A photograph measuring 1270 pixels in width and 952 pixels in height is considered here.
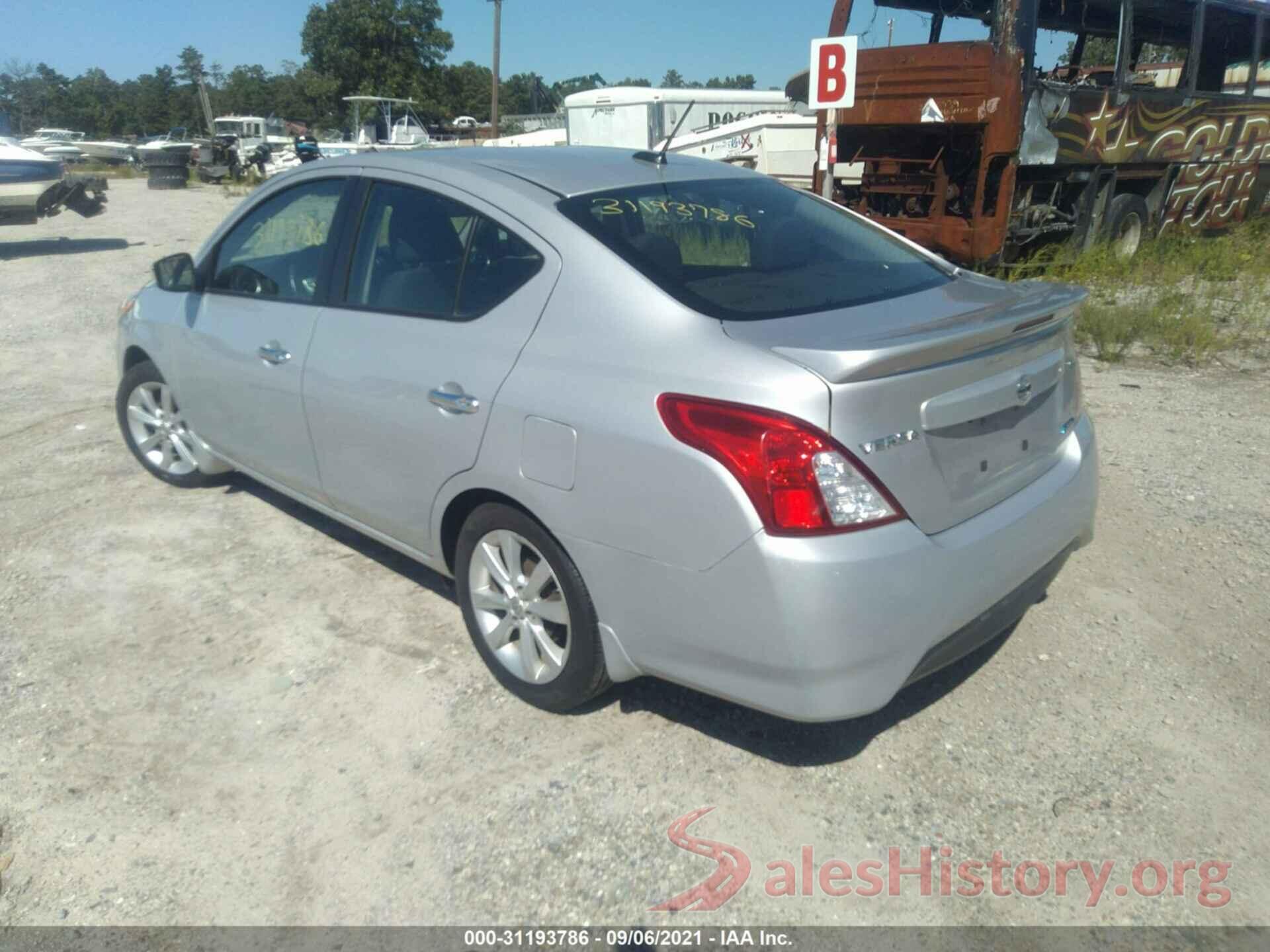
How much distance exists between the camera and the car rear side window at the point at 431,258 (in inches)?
124

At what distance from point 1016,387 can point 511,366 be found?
1.46m

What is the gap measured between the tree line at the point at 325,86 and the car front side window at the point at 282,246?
23.8 meters

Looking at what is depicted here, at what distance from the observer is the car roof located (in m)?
3.30

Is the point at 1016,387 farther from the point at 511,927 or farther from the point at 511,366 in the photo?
the point at 511,927

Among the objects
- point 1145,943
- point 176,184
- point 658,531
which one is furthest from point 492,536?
point 176,184

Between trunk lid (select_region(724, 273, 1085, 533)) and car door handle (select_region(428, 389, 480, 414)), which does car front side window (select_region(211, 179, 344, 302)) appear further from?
trunk lid (select_region(724, 273, 1085, 533))

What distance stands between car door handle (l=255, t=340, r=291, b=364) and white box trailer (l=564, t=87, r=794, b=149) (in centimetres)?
1915

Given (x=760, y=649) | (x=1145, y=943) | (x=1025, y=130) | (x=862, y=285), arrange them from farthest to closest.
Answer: (x=1025, y=130), (x=862, y=285), (x=760, y=649), (x=1145, y=943)

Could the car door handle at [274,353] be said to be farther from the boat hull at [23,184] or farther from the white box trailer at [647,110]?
the white box trailer at [647,110]

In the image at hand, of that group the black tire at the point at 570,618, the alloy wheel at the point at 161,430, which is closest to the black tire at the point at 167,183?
the alloy wheel at the point at 161,430

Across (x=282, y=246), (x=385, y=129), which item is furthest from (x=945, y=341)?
(x=385, y=129)

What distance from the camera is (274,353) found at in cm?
392

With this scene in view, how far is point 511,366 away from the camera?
117 inches

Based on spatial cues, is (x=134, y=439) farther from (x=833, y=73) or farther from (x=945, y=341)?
(x=833, y=73)
